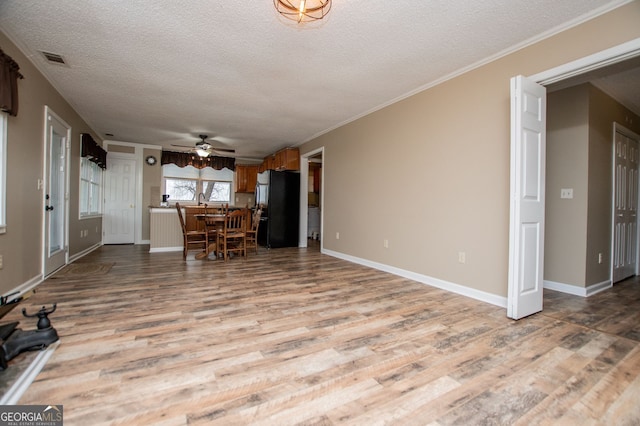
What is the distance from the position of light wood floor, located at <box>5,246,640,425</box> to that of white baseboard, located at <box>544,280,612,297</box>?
0.17 meters

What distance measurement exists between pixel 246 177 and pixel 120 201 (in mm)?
3173

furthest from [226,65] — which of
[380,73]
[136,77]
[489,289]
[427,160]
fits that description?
[489,289]

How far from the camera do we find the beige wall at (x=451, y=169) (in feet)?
8.39

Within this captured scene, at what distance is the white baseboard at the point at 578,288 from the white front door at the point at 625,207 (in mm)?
361

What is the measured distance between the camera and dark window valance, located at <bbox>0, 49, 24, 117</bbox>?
2354 mm

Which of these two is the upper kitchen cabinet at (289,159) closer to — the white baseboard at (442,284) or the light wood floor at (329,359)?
the white baseboard at (442,284)

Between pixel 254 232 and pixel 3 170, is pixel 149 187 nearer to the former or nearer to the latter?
pixel 254 232

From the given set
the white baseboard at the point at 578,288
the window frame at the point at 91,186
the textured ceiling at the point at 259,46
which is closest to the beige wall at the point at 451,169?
the textured ceiling at the point at 259,46

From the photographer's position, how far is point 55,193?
3.98m

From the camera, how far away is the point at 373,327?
7.36 feet

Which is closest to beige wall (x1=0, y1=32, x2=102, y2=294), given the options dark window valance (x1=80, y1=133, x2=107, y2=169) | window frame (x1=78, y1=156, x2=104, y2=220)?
dark window valance (x1=80, y1=133, x2=107, y2=169)

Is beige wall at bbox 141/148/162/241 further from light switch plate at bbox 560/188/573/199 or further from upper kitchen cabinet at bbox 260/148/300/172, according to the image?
light switch plate at bbox 560/188/573/199

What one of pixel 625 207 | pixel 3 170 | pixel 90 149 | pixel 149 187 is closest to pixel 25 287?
pixel 3 170

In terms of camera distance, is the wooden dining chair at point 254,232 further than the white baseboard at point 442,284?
Yes
